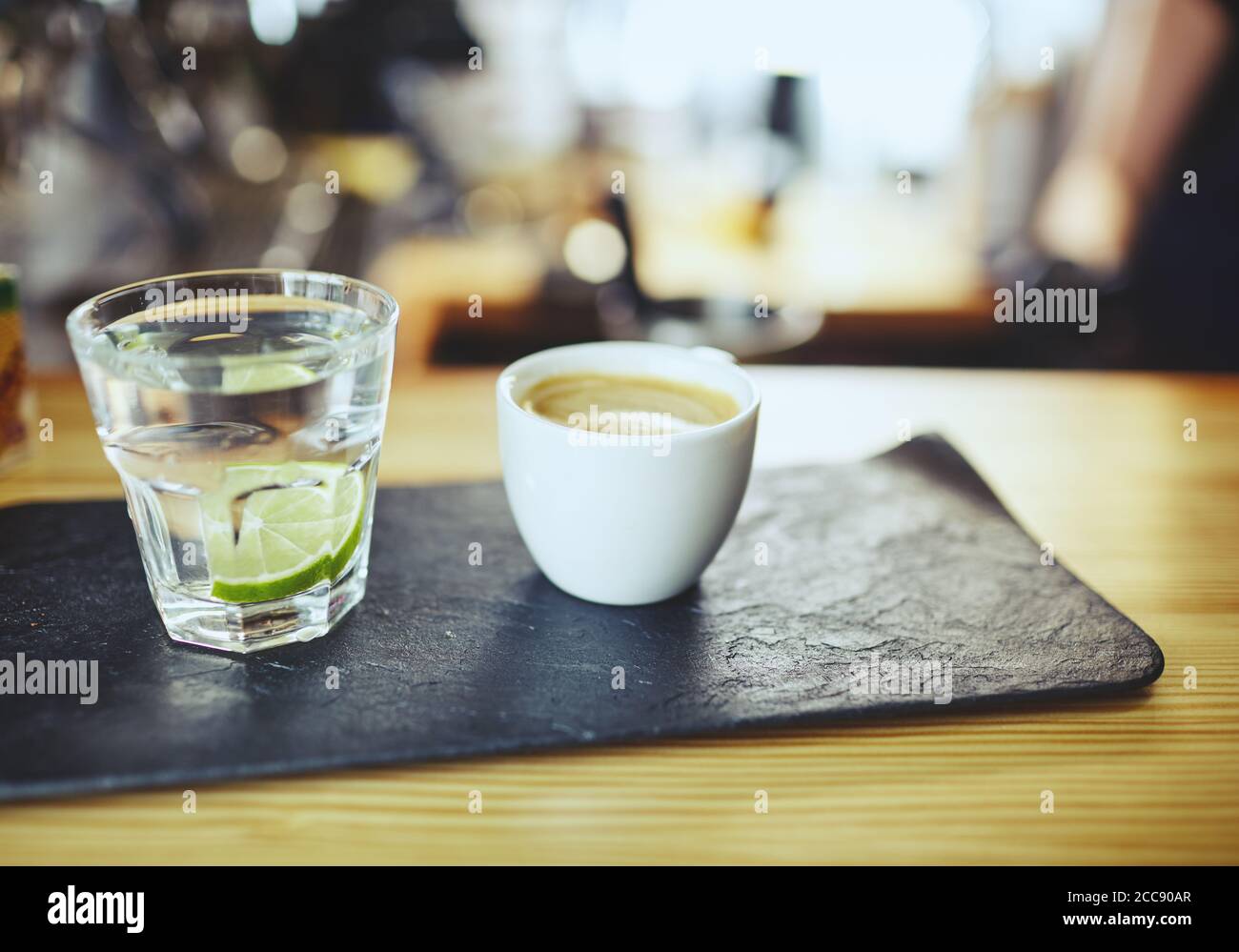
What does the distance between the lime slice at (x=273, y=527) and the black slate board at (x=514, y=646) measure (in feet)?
0.19

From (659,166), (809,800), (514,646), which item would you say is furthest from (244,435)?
(659,166)

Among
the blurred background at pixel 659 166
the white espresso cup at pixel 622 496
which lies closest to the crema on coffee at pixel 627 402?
the white espresso cup at pixel 622 496

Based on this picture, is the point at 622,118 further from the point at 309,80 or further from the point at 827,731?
the point at 827,731

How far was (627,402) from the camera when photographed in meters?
0.92

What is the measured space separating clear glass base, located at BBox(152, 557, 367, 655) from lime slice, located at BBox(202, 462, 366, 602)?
10mm

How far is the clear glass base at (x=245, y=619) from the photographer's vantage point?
77 centimetres

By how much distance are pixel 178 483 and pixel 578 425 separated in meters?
0.32

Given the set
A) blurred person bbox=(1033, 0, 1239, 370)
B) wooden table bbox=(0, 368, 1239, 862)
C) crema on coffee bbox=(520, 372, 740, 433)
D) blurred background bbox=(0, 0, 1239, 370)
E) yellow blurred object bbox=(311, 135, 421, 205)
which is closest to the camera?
wooden table bbox=(0, 368, 1239, 862)

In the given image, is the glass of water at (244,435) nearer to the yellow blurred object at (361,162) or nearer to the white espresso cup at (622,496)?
the white espresso cup at (622,496)

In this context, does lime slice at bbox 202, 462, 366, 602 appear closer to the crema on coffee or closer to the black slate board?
the black slate board

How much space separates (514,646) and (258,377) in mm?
283

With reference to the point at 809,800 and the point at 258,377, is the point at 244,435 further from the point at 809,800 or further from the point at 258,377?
the point at 809,800

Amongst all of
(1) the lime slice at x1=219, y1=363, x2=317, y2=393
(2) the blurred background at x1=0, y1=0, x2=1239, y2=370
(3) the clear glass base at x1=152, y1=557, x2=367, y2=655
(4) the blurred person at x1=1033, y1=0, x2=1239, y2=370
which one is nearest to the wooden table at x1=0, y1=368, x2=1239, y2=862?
(3) the clear glass base at x1=152, y1=557, x2=367, y2=655

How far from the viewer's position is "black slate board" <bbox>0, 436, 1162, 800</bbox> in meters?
0.69
